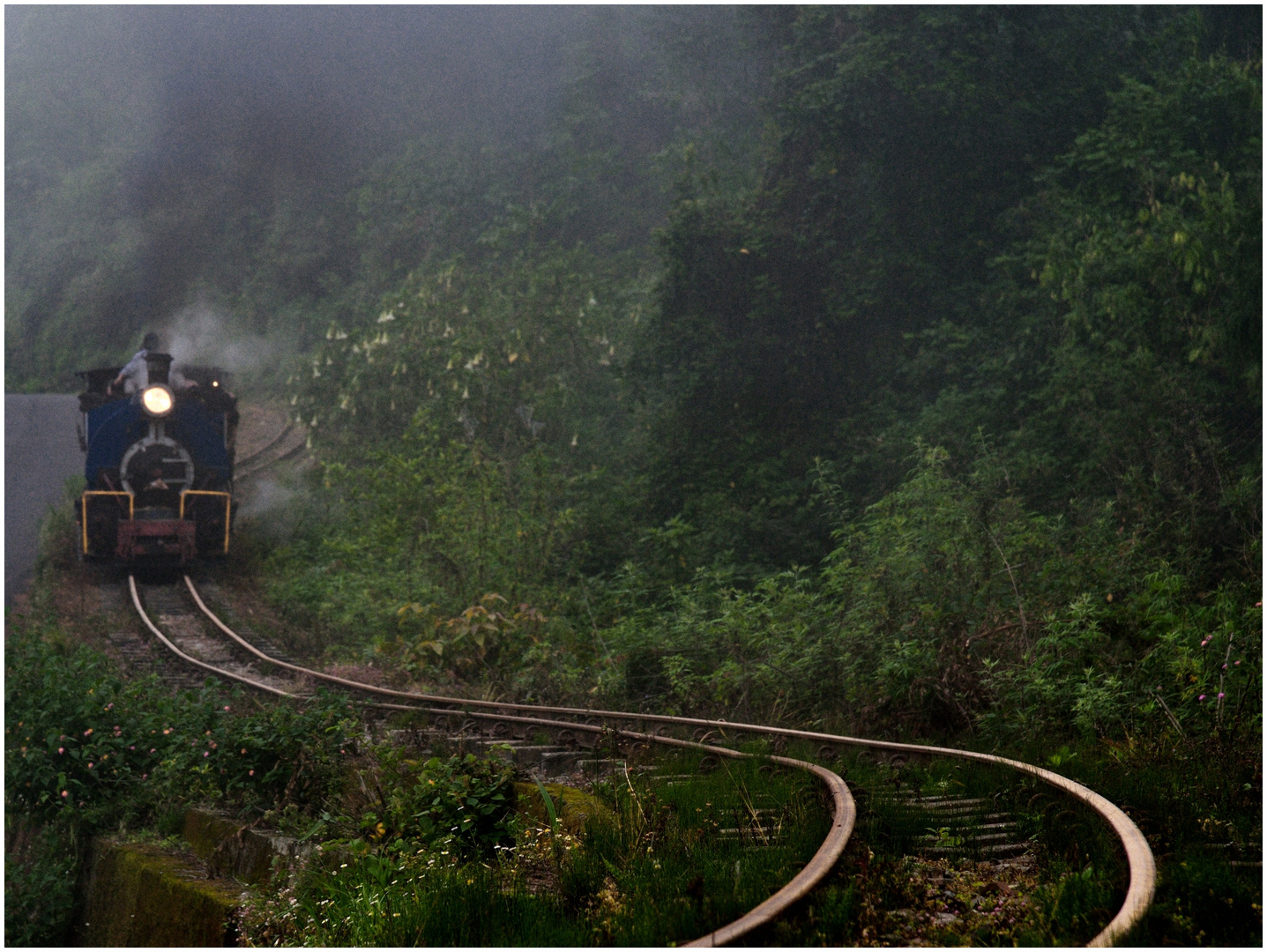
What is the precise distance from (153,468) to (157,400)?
1275 mm

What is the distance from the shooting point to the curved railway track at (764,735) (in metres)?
3.99

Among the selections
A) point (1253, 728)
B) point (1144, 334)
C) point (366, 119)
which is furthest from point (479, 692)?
point (366, 119)

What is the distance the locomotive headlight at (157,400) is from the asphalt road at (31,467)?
4.76 meters

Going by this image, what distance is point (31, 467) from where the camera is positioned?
30312 millimetres

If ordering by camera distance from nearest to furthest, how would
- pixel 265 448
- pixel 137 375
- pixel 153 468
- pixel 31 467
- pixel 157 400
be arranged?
pixel 157 400 < pixel 137 375 < pixel 153 468 < pixel 31 467 < pixel 265 448

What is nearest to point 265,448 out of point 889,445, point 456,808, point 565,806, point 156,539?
point 156,539

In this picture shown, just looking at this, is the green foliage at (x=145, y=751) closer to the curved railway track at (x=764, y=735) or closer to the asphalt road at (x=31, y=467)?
the curved railway track at (x=764, y=735)

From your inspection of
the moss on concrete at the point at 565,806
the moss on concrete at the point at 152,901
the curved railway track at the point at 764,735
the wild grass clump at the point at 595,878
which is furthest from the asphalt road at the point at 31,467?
the wild grass clump at the point at 595,878

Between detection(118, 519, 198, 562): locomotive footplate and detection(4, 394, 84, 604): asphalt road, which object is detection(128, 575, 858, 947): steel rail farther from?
detection(4, 394, 84, 604): asphalt road

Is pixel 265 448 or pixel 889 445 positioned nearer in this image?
pixel 889 445

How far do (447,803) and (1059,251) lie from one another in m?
12.4

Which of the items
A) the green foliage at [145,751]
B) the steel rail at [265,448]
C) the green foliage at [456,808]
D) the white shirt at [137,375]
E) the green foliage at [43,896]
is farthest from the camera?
the steel rail at [265,448]

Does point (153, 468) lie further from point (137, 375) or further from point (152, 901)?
point (152, 901)

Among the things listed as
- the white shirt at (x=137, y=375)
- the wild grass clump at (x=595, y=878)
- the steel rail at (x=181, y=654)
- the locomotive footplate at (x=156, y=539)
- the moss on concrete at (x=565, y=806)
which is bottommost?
the wild grass clump at (x=595, y=878)
